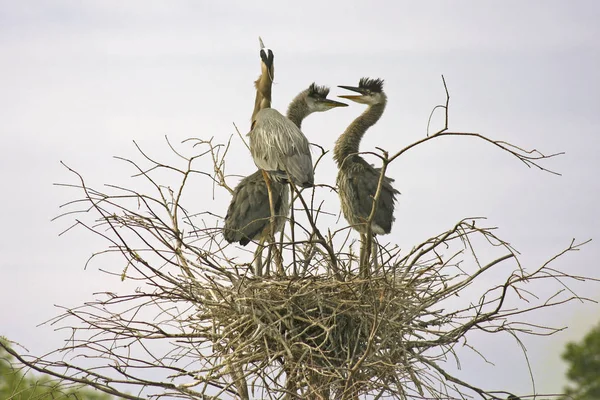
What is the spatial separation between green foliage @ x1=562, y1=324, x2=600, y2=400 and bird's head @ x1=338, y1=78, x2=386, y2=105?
31.0 ft

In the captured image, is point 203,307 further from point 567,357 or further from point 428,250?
point 567,357

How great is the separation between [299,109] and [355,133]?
3.12 ft

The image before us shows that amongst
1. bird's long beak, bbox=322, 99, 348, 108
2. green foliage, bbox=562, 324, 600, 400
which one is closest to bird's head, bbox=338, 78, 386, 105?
bird's long beak, bbox=322, 99, 348, 108

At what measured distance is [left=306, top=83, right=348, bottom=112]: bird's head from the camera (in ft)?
25.7

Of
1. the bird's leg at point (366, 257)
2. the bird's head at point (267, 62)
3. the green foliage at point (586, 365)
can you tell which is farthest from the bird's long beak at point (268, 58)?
the green foliage at point (586, 365)

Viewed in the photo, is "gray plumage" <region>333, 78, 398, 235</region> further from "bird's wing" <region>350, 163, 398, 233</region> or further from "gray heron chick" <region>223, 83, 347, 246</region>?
"gray heron chick" <region>223, 83, 347, 246</region>

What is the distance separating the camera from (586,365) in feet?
54.4

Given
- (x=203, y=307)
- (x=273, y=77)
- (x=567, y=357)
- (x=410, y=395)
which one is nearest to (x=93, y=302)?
(x=203, y=307)

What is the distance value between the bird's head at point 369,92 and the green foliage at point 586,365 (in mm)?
9435

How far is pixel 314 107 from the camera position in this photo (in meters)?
7.87

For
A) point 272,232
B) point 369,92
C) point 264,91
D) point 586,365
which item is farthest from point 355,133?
point 586,365

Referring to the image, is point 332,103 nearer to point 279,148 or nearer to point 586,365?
point 279,148

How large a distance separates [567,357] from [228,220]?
12.0m

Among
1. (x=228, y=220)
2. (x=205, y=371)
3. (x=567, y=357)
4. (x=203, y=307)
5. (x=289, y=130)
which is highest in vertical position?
(x=567, y=357)
